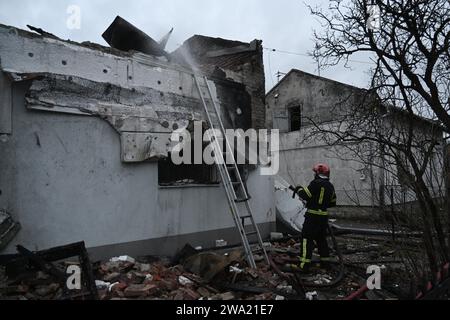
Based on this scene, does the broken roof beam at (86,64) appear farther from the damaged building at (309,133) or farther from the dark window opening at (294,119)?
the dark window opening at (294,119)

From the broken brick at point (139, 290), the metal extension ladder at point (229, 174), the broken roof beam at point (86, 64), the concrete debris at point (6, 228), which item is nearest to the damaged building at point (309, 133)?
the metal extension ladder at point (229, 174)

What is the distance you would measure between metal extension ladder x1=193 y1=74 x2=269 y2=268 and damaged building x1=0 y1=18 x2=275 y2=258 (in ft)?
0.99

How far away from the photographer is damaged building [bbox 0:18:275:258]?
4598 millimetres

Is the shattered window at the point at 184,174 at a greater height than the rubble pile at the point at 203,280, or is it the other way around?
the shattered window at the point at 184,174

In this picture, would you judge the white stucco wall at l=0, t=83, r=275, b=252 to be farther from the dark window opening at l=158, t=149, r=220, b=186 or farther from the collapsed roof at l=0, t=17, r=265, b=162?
the dark window opening at l=158, t=149, r=220, b=186

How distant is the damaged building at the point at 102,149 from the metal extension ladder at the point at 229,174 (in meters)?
0.30

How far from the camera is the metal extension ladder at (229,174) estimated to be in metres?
5.48

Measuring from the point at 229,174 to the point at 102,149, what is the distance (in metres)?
2.61

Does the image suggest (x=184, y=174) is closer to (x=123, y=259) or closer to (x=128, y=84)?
(x=128, y=84)

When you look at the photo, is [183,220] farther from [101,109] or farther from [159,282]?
[101,109]
